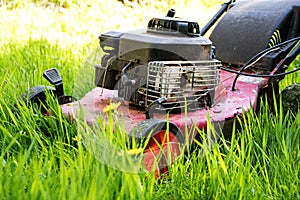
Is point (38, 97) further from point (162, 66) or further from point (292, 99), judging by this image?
point (292, 99)

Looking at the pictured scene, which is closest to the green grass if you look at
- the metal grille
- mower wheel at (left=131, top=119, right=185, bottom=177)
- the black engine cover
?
mower wheel at (left=131, top=119, right=185, bottom=177)

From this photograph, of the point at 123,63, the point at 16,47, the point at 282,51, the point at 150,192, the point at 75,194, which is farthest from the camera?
the point at 16,47

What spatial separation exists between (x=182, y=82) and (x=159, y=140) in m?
0.26

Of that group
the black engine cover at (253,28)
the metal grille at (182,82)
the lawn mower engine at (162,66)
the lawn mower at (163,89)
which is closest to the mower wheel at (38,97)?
the lawn mower at (163,89)

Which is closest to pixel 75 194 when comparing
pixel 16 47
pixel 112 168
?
pixel 112 168

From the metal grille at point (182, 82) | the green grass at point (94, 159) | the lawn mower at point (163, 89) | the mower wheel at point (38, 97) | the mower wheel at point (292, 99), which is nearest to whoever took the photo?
the green grass at point (94, 159)

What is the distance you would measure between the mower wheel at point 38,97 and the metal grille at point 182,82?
41 cm

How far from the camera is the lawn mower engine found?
5.38 ft

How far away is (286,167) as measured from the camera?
1431mm

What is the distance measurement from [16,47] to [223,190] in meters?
2.19

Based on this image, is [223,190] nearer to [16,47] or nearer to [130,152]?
[130,152]

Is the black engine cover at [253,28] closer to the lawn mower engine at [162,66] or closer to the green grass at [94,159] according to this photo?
the green grass at [94,159]

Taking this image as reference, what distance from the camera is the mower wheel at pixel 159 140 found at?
1.42 metres

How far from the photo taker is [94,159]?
1.25 meters
